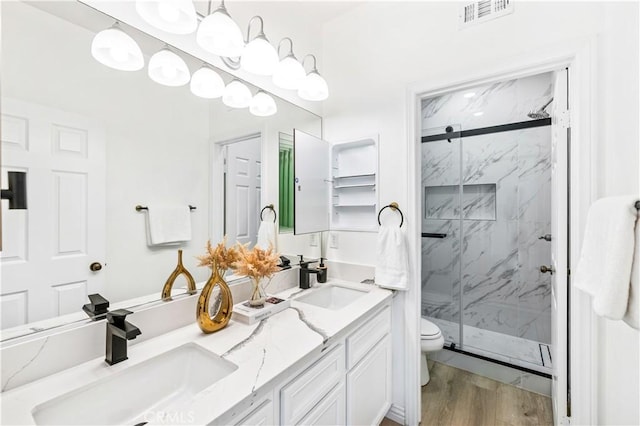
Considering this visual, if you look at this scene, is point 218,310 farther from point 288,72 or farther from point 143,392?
point 288,72

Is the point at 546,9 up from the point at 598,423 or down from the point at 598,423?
up

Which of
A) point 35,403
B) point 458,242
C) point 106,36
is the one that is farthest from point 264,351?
point 458,242

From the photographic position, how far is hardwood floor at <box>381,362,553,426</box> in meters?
1.77

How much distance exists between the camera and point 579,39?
1.27 meters

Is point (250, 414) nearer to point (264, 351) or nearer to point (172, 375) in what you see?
point (264, 351)

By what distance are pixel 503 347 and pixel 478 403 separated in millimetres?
849

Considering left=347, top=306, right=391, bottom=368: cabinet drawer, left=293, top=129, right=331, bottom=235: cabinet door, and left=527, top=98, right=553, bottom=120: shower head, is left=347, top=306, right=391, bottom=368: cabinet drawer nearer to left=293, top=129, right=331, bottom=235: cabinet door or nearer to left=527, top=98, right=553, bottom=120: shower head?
left=293, top=129, right=331, bottom=235: cabinet door

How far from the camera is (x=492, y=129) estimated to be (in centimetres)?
266

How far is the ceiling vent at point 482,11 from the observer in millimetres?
1432

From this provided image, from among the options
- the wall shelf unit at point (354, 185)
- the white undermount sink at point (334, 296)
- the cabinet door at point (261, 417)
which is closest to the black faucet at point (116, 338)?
the cabinet door at point (261, 417)

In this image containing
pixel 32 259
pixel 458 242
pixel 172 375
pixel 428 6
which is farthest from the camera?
pixel 458 242

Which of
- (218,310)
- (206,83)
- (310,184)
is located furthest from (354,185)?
(218,310)

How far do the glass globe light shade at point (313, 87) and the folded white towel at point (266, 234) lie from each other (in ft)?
2.71

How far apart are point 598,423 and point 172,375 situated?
1.81 m
